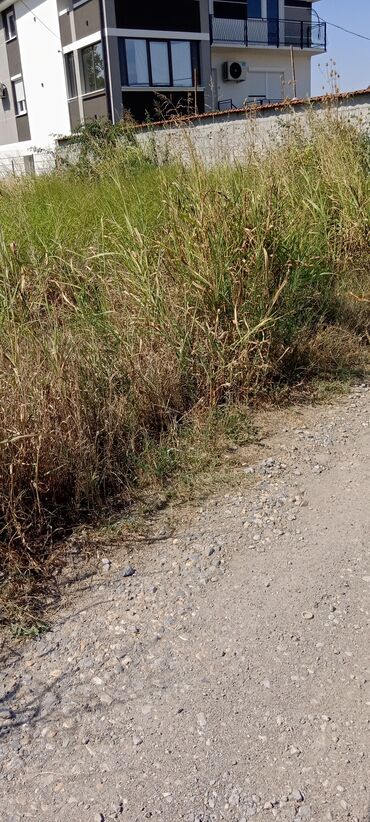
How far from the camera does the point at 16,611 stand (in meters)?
2.56

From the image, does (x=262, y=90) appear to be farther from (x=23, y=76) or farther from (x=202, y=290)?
(x=202, y=290)

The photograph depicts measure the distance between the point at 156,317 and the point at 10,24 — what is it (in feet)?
109

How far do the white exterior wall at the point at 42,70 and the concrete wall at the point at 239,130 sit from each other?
1620cm

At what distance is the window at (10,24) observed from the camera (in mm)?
30594

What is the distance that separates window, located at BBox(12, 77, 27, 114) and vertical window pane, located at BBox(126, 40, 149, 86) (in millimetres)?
8111

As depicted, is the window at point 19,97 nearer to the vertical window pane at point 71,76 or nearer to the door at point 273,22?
the vertical window pane at point 71,76

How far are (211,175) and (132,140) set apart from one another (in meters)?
5.78

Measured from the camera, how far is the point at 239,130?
11828 millimetres

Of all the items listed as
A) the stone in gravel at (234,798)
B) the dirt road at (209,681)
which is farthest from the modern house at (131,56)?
the stone in gravel at (234,798)

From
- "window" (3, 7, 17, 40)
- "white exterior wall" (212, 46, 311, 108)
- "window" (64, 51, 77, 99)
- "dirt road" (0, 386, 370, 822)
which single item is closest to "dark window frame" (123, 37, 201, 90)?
"white exterior wall" (212, 46, 311, 108)

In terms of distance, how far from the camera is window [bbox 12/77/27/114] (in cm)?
3107

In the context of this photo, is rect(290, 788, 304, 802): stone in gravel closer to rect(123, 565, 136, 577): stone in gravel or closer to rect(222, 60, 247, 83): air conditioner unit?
rect(123, 565, 136, 577): stone in gravel

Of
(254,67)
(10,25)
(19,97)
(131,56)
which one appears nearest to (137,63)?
(131,56)

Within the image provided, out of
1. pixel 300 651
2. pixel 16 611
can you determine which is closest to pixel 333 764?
pixel 300 651
